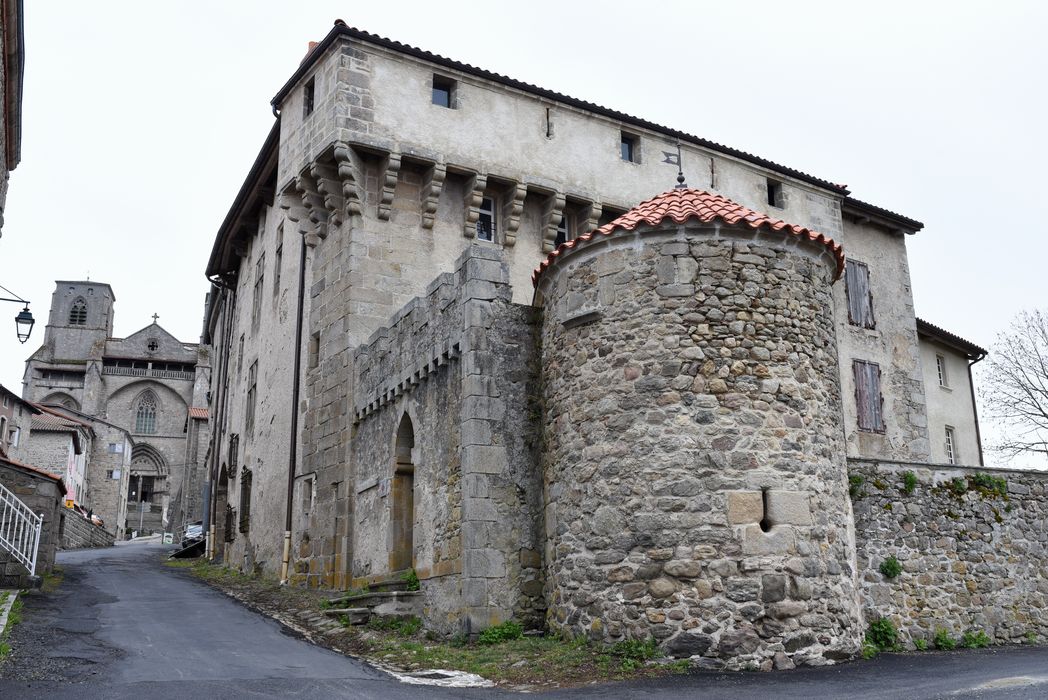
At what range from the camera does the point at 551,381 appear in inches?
457

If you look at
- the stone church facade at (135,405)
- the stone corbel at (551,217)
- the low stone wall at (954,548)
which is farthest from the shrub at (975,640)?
the stone church facade at (135,405)

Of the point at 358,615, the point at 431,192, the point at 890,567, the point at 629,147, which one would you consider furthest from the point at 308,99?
the point at 890,567

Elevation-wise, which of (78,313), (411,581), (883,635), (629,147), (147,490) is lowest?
(883,635)

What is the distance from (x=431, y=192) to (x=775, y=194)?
899 centimetres

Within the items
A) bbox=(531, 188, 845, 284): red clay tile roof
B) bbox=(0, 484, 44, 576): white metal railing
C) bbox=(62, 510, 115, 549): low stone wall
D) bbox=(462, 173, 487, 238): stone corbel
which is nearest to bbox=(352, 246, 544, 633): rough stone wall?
bbox=(531, 188, 845, 284): red clay tile roof

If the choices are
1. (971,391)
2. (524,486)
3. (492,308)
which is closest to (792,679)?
(524,486)

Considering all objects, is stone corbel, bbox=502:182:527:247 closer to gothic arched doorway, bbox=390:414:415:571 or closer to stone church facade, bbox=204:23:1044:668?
stone church facade, bbox=204:23:1044:668

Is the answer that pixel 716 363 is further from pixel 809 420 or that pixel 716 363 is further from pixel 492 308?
pixel 492 308

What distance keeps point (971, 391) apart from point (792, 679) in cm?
2049

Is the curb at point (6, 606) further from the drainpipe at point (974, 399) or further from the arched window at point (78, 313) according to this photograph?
the arched window at point (78, 313)

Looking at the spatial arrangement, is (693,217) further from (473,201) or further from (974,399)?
(974,399)

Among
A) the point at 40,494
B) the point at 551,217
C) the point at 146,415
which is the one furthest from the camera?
the point at 146,415

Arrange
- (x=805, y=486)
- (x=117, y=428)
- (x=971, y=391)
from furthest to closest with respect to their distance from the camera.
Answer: (x=117, y=428), (x=971, y=391), (x=805, y=486)

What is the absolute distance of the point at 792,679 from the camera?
8672mm
